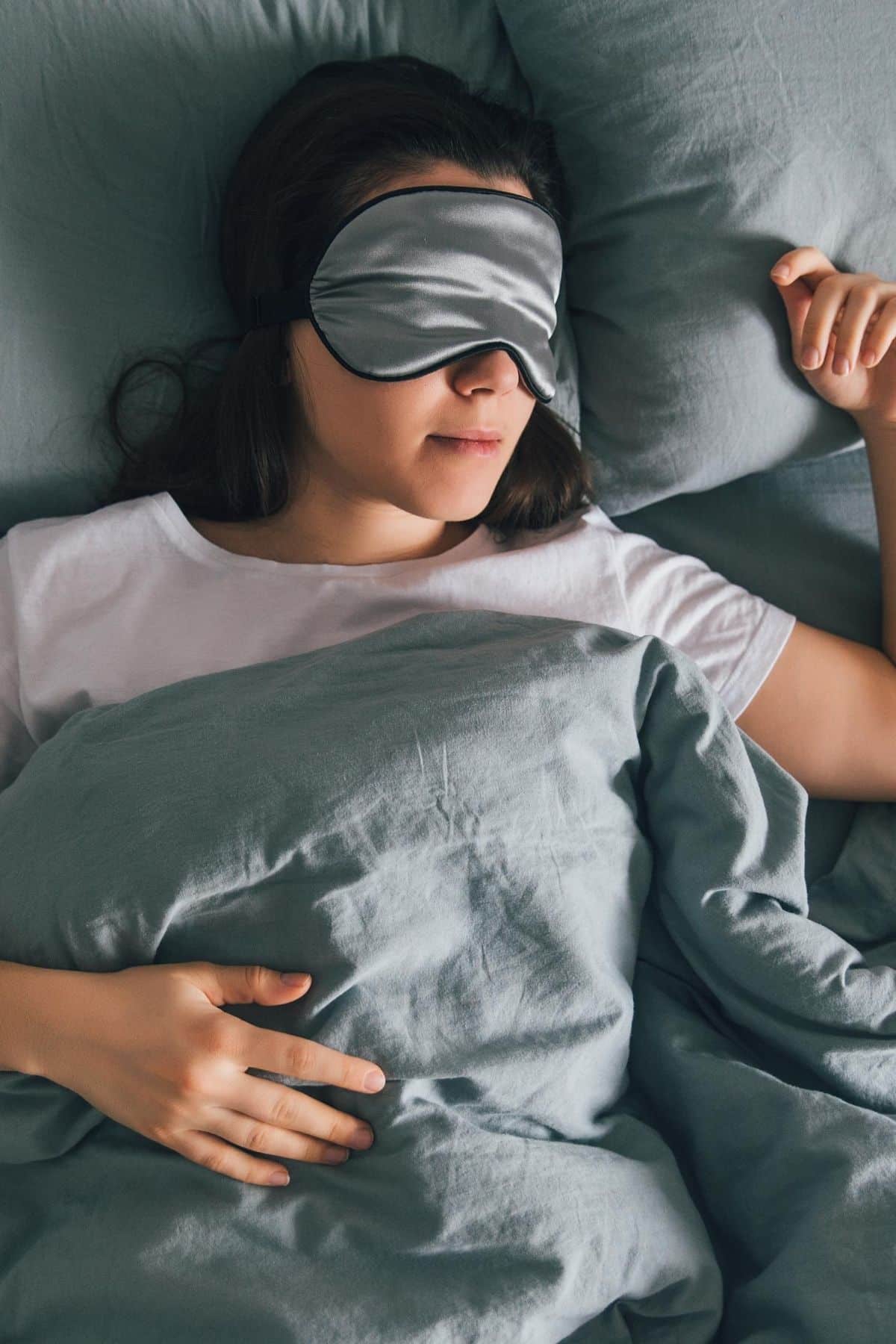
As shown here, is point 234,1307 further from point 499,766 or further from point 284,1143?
point 499,766

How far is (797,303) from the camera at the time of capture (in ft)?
3.54

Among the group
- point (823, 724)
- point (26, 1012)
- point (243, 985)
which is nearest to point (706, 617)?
point (823, 724)

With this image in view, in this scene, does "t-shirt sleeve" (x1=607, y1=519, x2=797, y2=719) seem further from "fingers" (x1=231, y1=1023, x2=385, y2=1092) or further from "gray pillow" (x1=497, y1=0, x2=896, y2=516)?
"fingers" (x1=231, y1=1023, x2=385, y2=1092)

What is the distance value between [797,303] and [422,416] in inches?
15.0

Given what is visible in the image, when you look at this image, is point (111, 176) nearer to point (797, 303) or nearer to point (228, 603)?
point (228, 603)

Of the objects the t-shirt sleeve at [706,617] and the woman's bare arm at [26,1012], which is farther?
the t-shirt sleeve at [706,617]

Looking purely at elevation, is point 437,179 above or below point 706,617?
above

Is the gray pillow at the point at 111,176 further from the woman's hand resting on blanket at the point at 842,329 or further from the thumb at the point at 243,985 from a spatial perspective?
the thumb at the point at 243,985

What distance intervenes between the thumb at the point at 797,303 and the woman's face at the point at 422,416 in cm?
26

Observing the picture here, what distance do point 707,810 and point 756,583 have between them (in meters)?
0.40

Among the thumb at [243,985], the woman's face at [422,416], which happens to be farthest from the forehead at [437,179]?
the thumb at [243,985]

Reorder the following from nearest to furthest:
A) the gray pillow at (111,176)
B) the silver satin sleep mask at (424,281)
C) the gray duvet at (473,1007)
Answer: the gray duvet at (473,1007) < the silver satin sleep mask at (424,281) < the gray pillow at (111,176)

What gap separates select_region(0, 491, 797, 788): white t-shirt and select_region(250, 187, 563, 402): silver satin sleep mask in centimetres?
20

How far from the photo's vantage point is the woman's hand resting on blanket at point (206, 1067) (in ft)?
2.43
